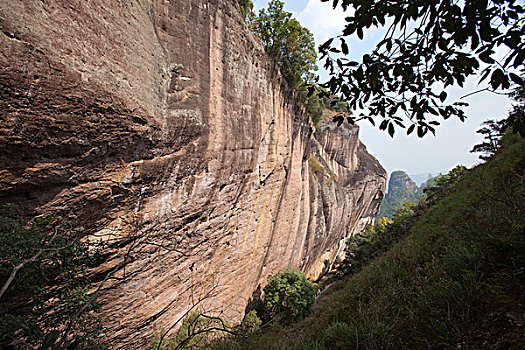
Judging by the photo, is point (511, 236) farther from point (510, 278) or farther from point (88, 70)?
point (88, 70)

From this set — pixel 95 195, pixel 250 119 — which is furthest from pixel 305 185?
pixel 95 195

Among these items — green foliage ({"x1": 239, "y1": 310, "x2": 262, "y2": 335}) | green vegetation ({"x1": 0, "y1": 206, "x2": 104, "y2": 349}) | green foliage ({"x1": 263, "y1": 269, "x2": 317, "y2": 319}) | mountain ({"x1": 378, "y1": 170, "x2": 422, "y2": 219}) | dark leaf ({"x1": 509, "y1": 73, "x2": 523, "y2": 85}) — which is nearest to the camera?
dark leaf ({"x1": 509, "y1": 73, "x2": 523, "y2": 85})

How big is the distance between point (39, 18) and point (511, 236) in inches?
295

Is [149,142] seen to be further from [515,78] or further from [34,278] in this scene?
[515,78]

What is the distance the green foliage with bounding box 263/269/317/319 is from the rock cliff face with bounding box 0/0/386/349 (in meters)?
0.96

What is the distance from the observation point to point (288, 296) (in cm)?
1196

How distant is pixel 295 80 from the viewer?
13.1 meters

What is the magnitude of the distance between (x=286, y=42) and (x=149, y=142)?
A: 31.8 ft

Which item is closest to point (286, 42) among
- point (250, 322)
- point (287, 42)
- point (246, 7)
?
point (287, 42)

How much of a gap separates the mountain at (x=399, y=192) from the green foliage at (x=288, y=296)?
309 ft

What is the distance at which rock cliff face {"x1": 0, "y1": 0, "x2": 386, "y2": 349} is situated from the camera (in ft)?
12.4

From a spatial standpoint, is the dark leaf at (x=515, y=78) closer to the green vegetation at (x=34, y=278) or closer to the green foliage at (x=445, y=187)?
the green vegetation at (x=34, y=278)

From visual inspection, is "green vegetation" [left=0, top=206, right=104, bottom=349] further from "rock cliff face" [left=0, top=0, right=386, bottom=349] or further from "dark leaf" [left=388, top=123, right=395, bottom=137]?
"dark leaf" [left=388, top=123, right=395, bottom=137]

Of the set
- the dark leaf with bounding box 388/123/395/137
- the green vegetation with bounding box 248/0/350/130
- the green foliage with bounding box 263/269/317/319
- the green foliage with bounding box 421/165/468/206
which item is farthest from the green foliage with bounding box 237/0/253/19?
the green foliage with bounding box 421/165/468/206
